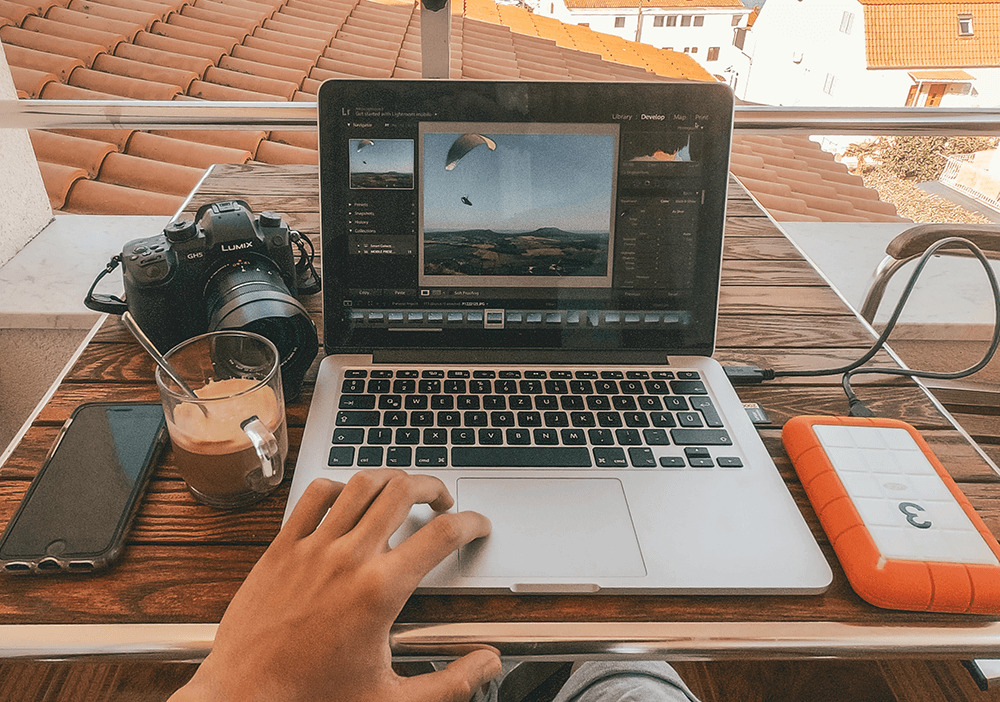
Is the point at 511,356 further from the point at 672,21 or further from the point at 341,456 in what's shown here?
the point at 672,21

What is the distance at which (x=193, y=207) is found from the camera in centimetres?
96

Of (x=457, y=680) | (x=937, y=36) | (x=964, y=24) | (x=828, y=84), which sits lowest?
(x=828, y=84)

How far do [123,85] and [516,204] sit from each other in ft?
5.84

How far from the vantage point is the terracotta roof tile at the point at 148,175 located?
155 cm

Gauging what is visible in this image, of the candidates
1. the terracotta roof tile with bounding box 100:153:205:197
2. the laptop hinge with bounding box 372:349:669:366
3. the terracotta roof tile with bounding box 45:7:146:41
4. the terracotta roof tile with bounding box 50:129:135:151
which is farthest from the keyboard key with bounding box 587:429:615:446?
the terracotta roof tile with bounding box 45:7:146:41

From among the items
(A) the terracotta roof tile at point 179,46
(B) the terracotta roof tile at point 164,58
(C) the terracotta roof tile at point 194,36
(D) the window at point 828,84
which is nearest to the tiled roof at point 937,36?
(D) the window at point 828,84

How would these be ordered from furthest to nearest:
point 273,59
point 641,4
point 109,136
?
point 641,4 → point 273,59 → point 109,136

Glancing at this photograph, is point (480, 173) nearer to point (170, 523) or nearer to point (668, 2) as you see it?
point (170, 523)

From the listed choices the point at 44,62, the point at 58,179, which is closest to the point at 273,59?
the point at 44,62

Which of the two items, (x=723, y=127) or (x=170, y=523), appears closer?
(x=170, y=523)

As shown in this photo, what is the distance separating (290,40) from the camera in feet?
8.88

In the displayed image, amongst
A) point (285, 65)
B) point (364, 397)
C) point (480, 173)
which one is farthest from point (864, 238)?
point (285, 65)

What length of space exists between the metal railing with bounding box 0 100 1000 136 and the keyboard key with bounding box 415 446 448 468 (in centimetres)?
63

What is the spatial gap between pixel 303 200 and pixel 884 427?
2.84 feet
